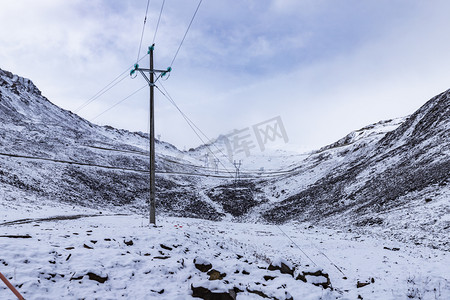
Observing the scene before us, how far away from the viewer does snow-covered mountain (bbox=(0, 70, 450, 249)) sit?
26469mm

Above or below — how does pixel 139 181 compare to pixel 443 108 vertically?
below

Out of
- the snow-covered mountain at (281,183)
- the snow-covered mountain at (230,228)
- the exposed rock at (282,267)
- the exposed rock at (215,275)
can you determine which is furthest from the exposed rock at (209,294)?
the snow-covered mountain at (281,183)

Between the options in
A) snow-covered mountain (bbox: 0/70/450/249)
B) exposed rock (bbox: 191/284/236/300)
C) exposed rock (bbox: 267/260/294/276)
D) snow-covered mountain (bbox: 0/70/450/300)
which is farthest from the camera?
snow-covered mountain (bbox: 0/70/450/249)

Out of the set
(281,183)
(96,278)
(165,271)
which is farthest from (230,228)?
(281,183)

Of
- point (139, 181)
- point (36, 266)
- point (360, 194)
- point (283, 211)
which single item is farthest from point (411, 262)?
point (139, 181)

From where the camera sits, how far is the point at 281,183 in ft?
222

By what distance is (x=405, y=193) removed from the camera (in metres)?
28.4

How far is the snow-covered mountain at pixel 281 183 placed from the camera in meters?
26.5

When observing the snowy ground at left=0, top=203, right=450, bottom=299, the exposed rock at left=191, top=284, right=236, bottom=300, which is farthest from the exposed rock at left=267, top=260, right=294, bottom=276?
the exposed rock at left=191, top=284, right=236, bottom=300

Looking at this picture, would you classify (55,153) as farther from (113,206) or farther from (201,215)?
(201,215)

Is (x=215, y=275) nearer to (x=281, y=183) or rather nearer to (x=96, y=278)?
A: (x=96, y=278)

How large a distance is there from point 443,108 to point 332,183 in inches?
946

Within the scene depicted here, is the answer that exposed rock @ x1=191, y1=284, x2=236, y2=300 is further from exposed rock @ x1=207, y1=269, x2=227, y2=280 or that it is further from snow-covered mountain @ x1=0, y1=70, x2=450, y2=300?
exposed rock @ x1=207, y1=269, x2=227, y2=280

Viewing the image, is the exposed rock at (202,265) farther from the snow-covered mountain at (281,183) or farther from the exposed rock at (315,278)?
the snow-covered mountain at (281,183)
